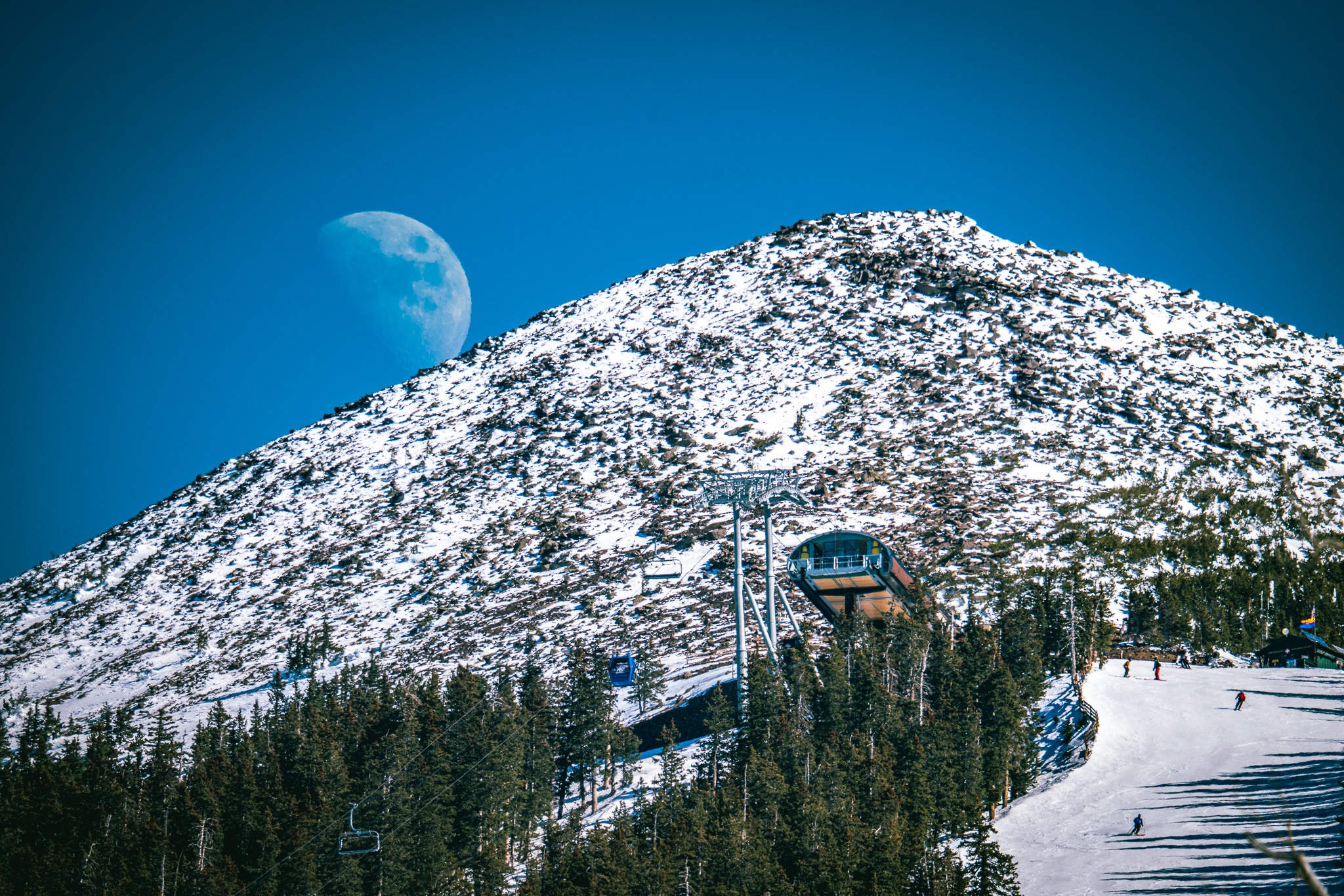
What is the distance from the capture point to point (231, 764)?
75000 millimetres

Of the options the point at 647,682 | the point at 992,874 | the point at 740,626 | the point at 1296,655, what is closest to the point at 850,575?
the point at 740,626

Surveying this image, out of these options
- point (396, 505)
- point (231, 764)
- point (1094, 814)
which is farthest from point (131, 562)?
point (1094, 814)

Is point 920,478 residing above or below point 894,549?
above

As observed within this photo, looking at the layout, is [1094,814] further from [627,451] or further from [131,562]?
[131,562]

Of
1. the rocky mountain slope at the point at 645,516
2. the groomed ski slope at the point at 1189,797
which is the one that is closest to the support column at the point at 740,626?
the groomed ski slope at the point at 1189,797

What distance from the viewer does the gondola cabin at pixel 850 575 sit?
247 ft

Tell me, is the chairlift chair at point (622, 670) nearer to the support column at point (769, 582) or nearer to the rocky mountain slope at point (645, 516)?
the rocky mountain slope at point (645, 516)

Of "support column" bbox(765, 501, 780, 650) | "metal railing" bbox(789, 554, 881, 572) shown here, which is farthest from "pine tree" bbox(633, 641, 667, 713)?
"support column" bbox(765, 501, 780, 650)

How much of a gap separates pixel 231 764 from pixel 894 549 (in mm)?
83930

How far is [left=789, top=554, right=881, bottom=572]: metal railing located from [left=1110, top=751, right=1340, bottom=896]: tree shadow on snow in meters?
27.1

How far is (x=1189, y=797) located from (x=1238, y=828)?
4.77m

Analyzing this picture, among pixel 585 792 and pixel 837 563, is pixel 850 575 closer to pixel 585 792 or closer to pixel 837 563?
pixel 837 563

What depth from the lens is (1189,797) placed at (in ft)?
159

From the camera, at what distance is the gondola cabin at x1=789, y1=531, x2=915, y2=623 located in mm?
75438
